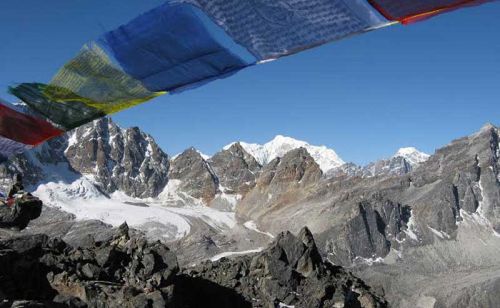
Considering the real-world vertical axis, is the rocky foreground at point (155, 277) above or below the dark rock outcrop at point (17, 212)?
below

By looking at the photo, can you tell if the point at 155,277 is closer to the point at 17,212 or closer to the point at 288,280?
the point at 17,212

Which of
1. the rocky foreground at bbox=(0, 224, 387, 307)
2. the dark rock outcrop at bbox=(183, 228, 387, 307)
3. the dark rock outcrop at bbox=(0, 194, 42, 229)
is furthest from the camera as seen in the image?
the dark rock outcrop at bbox=(183, 228, 387, 307)

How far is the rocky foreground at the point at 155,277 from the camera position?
18.5m

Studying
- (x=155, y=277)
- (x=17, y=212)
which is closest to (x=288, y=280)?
(x=155, y=277)

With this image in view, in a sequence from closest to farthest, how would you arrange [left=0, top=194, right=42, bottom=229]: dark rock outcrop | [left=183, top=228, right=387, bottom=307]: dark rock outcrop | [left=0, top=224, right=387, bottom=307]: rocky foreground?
1. [left=0, top=194, right=42, bottom=229]: dark rock outcrop
2. [left=0, top=224, right=387, bottom=307]: rocky foreground
3. [left=183, top=228, right=387, bottom=307]: dark rock outcrop

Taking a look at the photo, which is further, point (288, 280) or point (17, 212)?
point (288, 280)

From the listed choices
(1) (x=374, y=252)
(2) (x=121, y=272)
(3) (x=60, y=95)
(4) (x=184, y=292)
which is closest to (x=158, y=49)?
(3) (x=60, y=95)

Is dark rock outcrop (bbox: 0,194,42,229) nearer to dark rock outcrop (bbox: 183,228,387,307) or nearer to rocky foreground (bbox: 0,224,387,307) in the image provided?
rocky foreground (bbox: 0,224,387,307)

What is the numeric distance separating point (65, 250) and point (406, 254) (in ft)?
591

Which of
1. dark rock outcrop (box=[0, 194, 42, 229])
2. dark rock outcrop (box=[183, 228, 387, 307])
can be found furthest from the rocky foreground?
dark rock outcrop (box=[0, 194, 42, 229])

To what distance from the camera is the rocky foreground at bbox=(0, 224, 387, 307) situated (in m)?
18.5

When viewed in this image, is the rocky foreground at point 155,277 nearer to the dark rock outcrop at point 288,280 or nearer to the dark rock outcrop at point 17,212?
the dark rock outcrop at point 288,280

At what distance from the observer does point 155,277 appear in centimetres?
2234

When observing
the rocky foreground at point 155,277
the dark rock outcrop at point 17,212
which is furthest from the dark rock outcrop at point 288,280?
the dark rock outcrop at point 17,212
